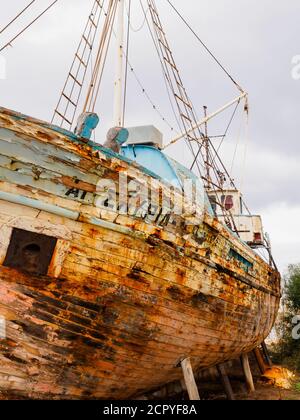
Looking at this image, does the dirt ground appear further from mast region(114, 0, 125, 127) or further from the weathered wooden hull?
mast region(114, 0, 125, 127)

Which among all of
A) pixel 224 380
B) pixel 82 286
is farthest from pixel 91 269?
pixel 224 380

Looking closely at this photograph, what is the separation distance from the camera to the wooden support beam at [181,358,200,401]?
214 inches

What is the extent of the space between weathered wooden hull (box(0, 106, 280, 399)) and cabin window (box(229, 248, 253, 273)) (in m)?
1.53

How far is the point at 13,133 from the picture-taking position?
13.8ft

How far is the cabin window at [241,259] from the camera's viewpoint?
22.5 ft

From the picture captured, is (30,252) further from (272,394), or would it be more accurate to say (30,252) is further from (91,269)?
(272,394)

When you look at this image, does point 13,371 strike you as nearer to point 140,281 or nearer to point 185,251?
point 140,281

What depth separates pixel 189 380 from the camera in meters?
5.48

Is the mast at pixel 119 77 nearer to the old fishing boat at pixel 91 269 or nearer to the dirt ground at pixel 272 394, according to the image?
the old fishing boat at pixel 91 269

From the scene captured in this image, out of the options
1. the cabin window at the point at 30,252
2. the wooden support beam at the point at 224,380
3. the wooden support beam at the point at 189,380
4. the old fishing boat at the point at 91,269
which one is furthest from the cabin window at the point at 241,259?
the cabin window at the point at 30,252

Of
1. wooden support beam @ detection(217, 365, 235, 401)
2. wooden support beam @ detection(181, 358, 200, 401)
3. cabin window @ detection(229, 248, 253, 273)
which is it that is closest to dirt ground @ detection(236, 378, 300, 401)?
wooden support beam @ detection(217, 365, 235, 401)

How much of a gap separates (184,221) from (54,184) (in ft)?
6.84

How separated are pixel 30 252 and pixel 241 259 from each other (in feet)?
14.7

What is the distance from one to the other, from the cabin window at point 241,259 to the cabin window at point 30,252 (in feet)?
11.9
